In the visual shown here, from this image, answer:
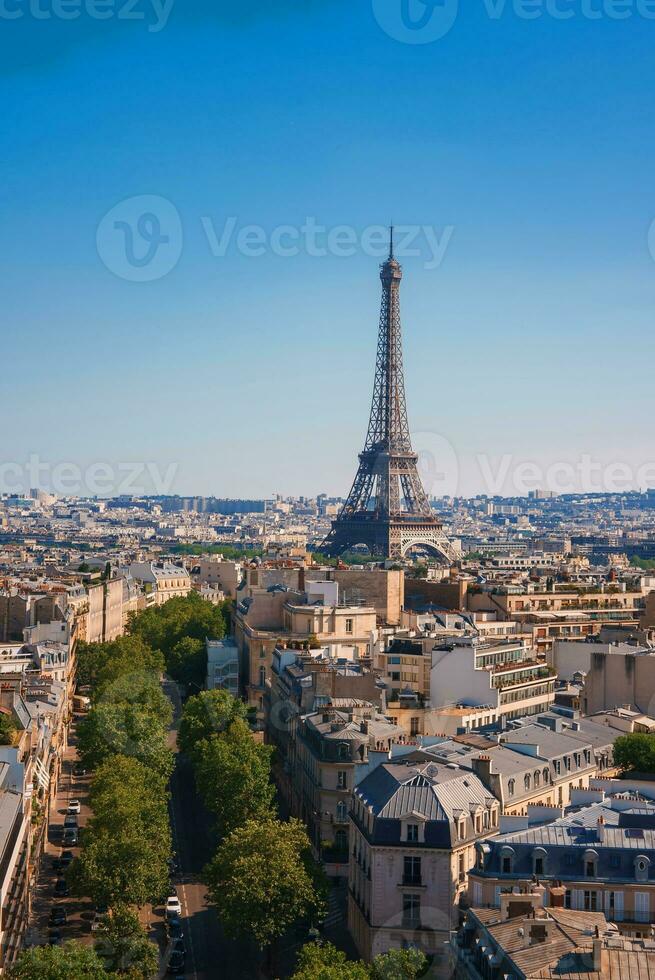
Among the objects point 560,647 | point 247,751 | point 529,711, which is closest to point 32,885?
point 247,751

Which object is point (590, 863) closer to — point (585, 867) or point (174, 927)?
point (585, 867)

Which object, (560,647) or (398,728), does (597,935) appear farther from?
(560,647)

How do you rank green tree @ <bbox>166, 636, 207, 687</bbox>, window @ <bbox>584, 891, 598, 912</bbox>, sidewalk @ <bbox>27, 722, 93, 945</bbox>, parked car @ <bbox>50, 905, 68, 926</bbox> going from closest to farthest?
window @ <bbox>584, 891, 598, 912</bbox>
sidewalk @ <bbox>27, 722, 93, 945</bbox>
parked car @ <bbox>50, 905, 68, 926</bbox>
green tree @ <bbox>166, 636, 207, 687</bbox>

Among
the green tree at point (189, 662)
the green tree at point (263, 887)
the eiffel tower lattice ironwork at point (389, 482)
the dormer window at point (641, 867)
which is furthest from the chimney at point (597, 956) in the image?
the eiffel tower lattice ironwork at point (389, 482)

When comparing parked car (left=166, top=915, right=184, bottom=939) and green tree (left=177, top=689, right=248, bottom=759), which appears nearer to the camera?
parked car (left=166, top=915, right=184, bottom=939)

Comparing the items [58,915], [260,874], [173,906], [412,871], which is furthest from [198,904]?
[412,871]

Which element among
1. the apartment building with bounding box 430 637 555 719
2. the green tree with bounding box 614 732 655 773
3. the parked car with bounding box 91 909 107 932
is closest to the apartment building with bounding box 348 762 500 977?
the parked car with bounding box 91 909 107 932

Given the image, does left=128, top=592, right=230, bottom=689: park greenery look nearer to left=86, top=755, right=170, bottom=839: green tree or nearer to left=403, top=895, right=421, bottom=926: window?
left=86, top=755, right=170, bottom=839: green tree
